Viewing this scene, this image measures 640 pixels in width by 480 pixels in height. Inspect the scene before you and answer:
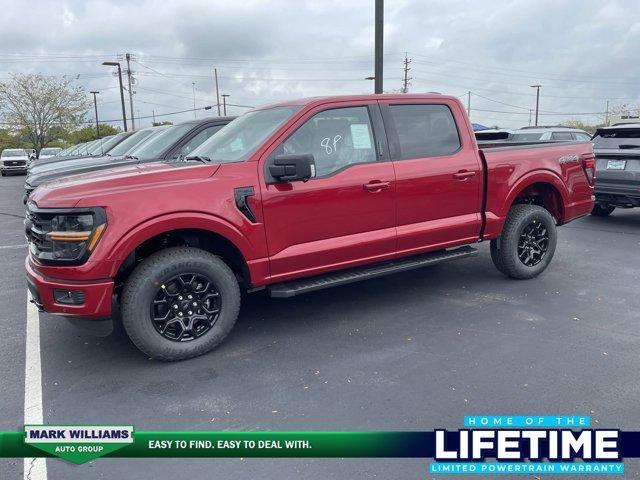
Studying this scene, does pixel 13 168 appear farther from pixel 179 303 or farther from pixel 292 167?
pixel 292 167

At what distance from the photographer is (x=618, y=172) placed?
8461 mm

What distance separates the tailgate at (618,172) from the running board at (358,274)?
14.7 feet

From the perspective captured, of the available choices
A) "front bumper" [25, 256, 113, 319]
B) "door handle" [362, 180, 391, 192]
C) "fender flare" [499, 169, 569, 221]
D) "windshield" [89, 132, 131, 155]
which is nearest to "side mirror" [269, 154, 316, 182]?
"door handle" [362, 180, 391, 192]

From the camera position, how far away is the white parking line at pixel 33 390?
2.74 metres

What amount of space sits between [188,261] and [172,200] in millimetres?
465

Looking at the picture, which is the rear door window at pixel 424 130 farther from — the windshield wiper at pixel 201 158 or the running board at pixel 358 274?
the windshield wiper at pixel 201 158

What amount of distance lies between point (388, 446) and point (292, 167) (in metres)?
2.13

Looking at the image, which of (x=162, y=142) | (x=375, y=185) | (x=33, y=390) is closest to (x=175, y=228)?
(x=33, y=390)

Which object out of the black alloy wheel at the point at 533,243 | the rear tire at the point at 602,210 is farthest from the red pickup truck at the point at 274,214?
the rear tire at the point at 602,210

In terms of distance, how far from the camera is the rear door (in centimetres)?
484

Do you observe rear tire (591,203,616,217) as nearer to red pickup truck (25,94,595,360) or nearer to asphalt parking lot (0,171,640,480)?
asphalt parking lot (0,171,640,480)

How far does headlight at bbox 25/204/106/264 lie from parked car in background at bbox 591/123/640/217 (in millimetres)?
7959

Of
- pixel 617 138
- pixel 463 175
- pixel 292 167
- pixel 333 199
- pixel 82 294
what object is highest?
pixel 617 138

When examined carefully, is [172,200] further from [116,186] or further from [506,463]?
[506,463]
